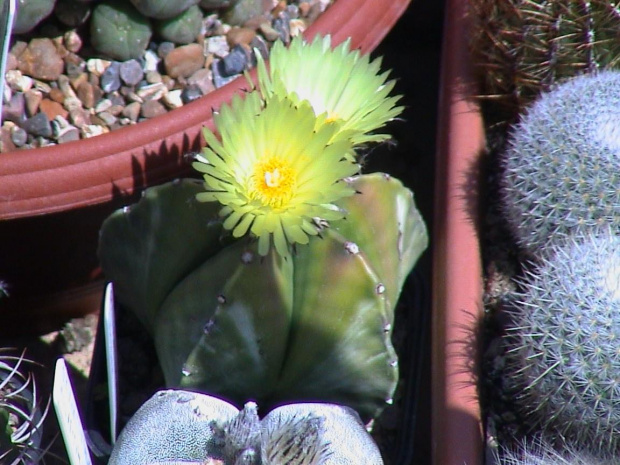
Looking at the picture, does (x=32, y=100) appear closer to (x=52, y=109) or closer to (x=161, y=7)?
(x=52, y=109)

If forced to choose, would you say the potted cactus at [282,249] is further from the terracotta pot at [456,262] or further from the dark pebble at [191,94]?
the dark pebble at [191,94]

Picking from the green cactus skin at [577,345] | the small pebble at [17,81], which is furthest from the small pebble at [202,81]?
the green cactus skin at [577,345]

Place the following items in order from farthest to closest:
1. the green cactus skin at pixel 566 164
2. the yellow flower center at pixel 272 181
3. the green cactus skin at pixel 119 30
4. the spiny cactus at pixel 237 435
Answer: the green cactus skin at pixel 119 30
the green cactus skin at pixel 566 164
the yellow flower center at pixel 272 181
the spiny cactus at pixel 237 435

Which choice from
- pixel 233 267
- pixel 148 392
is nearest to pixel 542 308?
pixel 233 267

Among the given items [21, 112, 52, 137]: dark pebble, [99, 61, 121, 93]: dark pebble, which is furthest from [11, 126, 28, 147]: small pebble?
[99, 61, 121, 93]: dark pebble

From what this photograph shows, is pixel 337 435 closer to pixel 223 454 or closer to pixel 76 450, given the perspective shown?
pixel 223 454

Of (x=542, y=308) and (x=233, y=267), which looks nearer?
(x=233, y=267)

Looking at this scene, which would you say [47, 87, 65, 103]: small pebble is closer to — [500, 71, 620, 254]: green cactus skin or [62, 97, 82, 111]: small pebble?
[62, 97, 82, 111]: small pebble
